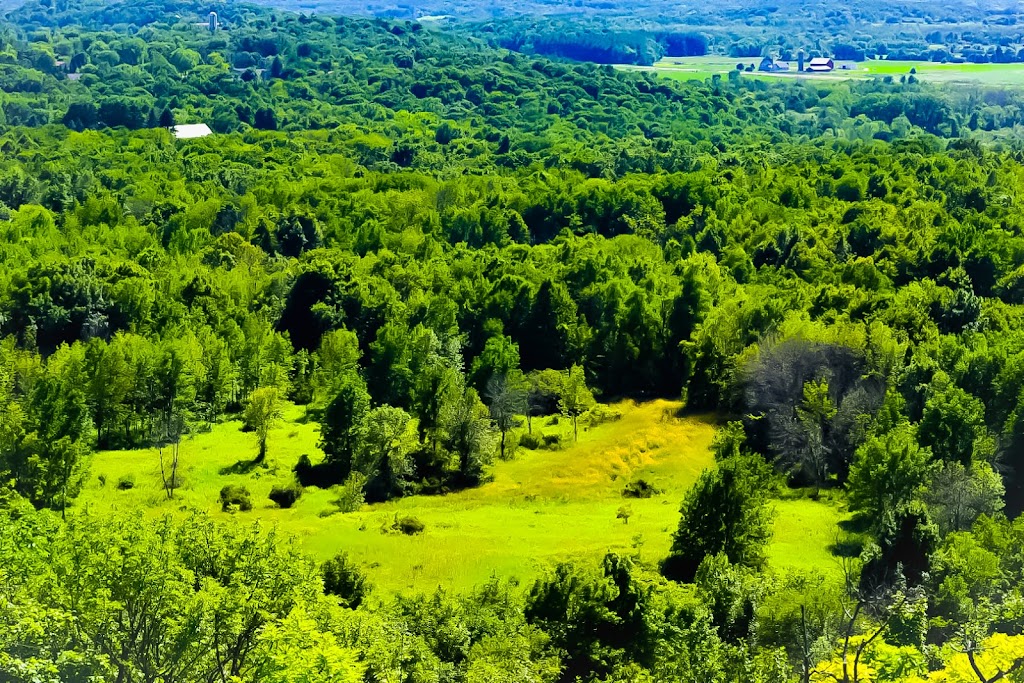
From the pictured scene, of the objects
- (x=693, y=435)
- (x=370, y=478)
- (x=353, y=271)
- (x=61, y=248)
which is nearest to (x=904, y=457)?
(x=693, y=435)

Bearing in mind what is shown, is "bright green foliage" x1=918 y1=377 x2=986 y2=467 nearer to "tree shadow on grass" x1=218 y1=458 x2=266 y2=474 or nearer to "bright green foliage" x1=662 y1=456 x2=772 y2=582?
"bright green foliage" x1=662 y1=456 x2=772 y2=582

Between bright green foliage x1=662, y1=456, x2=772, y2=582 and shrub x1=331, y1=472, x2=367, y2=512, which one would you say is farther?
shrub x1=331, y1=472, x2=367, y2=512

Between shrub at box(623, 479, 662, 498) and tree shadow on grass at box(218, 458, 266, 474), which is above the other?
tree shadow on grass at box(218, 458, 266, 474)

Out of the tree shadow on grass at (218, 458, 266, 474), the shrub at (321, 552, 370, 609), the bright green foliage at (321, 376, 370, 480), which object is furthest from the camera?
the tree shadow on grass at (218, 458, 266, 474)

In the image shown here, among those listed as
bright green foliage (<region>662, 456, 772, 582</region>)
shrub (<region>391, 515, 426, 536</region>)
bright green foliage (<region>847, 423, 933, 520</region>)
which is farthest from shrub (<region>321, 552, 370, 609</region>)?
bright green foliage (<region>847, 423, 933, 520</region>)

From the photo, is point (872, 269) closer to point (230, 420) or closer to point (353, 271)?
point (353, 271)

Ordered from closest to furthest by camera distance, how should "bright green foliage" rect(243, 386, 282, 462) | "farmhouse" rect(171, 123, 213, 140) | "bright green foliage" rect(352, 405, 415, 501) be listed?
"bright green foliage" rect(352, 405, 415, 501), "bright green foliage" rect(243, 386, 282, 462), "farmhouse" rect(171, 123, 213, 140)

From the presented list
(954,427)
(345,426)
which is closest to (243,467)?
(345,426)
